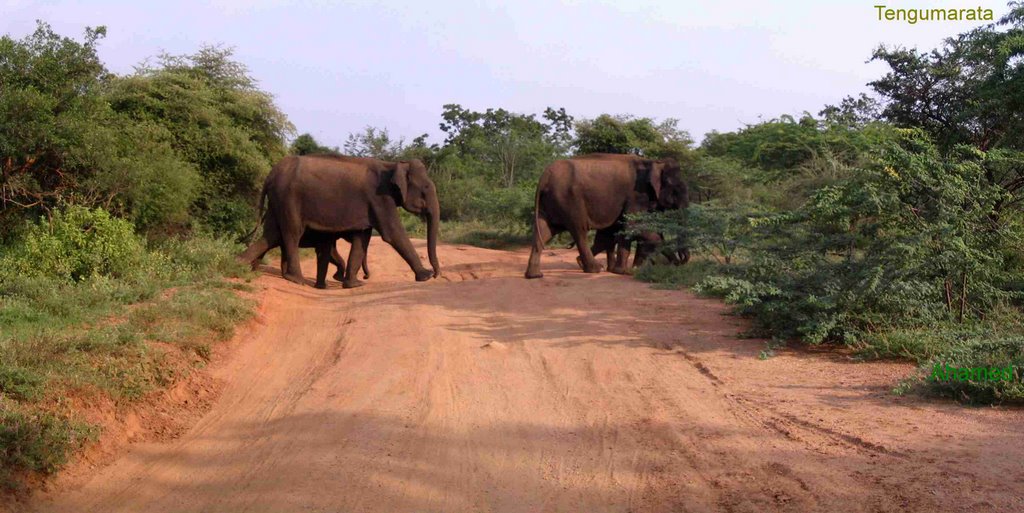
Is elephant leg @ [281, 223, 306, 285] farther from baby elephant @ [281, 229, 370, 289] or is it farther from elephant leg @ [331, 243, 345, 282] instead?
elephant leg @ [331, 243, 345, 282]

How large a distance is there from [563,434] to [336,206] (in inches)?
378

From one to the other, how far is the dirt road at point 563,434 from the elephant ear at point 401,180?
5.88m

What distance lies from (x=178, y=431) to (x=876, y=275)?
5715 millimetres

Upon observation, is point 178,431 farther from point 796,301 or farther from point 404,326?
point 796,301

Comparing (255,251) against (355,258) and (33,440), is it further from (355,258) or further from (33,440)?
(33,440)

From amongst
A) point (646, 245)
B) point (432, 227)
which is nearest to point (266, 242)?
point (432, 227)

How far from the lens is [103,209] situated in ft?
40.2

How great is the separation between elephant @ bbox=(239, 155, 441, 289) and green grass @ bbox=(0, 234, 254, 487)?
272 cm

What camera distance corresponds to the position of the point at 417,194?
49.8 ft

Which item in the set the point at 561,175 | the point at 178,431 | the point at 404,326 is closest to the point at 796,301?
the point at 404,326

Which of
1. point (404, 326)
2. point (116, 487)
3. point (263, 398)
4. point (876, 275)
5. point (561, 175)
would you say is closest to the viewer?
point (116, 487)

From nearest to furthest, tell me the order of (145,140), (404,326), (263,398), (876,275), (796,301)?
1. (263,398)
2. (876,275)
3. (796,301)
4. (404,326)
5. (145,140)

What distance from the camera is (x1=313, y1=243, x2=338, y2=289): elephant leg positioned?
1462 centimetres

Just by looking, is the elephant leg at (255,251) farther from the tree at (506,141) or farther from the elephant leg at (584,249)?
the tree at (506,141)
